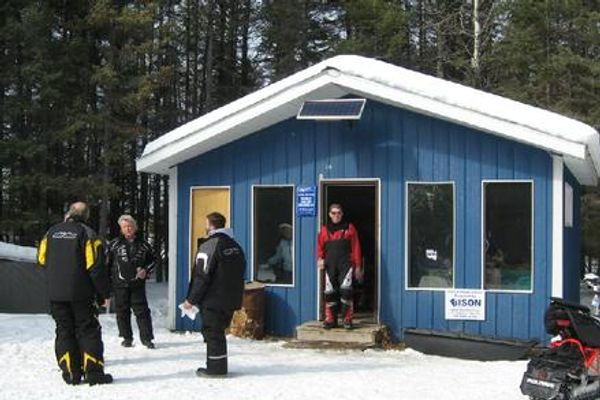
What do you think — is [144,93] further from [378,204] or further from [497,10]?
[378,204]

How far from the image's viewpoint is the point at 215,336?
777 cm

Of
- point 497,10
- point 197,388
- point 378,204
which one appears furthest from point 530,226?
point 497,10

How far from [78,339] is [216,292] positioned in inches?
52.3

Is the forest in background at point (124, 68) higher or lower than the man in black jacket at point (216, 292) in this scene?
higher

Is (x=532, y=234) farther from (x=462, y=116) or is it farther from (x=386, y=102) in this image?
(x=386, y=102)

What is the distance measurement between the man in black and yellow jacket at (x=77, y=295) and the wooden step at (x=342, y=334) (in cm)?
346

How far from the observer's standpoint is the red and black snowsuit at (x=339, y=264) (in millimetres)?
10492

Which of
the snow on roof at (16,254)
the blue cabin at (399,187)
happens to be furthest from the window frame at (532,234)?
the snow on roof at (16,254)

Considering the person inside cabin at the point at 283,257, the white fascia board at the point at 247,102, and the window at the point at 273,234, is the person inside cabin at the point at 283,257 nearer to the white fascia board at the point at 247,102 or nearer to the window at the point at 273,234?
the window at the point at 273,234

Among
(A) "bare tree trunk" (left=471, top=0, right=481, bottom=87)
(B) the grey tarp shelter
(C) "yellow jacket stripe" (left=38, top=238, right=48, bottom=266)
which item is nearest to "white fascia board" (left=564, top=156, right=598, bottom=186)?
(C) "yellow jacket stripe" (left=38, top=238, right=48, bottom=266)

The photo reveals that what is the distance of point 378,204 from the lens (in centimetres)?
1100

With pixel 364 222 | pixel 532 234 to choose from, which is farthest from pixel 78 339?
pixel 364 222

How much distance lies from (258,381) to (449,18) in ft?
56.8

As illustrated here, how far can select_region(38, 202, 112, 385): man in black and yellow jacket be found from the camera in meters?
7.40
